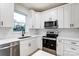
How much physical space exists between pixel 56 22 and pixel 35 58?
2.31m

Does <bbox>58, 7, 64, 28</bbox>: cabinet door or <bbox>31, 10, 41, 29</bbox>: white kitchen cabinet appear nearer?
<bbox>58, 7, 64, 28</bbox>: cabinet door

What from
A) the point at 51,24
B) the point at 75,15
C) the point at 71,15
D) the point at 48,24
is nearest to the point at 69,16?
the point at 71,15

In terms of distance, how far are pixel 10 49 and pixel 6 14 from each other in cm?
82

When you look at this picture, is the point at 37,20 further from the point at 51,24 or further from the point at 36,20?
the point at 51,24

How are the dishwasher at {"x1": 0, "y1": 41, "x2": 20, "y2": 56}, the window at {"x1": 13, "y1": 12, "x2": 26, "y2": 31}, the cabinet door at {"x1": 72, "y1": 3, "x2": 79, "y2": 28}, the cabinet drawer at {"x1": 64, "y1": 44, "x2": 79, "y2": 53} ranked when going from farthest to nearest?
the window at {"x1": 13, "y1": 12, "x2": 26, "y2": 31}, the cabinet door at {"x1": 72, "y1": 3, "x2": 79, "y2": 28}, the cabinet drawer at {"x1": 64, "y1": 44, "x2": 79, "y2": 53}, the dishwasher at {"x1": 0, "y1": 41, "x2": 20, "y2": 56}

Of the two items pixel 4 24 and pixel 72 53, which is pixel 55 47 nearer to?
pixel 72 53

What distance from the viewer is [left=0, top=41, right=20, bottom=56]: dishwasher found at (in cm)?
147

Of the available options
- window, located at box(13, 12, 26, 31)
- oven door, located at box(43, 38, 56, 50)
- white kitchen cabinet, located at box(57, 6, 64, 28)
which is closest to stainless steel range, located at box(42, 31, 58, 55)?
oven door, located at box(43, 38, 56, 50)

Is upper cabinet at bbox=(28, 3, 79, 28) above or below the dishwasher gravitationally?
above

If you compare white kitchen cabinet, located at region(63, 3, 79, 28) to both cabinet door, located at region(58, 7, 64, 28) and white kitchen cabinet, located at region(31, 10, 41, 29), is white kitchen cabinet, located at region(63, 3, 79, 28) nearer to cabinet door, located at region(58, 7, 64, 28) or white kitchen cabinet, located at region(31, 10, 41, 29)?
cabinet door, located at region(58, 7, 64, 28)

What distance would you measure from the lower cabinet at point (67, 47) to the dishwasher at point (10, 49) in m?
1.29

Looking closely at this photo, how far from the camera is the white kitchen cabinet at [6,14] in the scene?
164 cm

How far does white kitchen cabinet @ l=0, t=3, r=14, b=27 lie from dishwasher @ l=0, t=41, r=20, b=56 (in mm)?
470

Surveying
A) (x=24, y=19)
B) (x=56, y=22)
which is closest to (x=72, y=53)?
(x=56, y=22)
